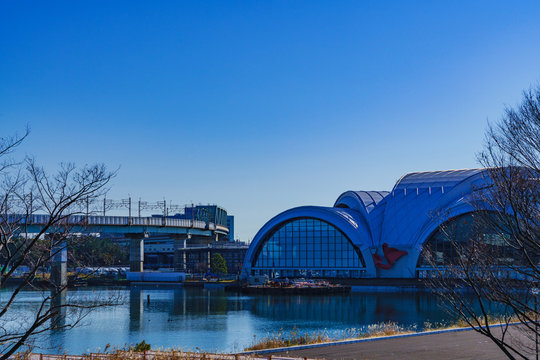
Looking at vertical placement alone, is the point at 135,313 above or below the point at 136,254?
below

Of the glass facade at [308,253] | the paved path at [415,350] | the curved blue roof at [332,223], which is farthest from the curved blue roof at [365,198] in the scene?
the paved path at [415,350]

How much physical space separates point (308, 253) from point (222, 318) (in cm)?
5403

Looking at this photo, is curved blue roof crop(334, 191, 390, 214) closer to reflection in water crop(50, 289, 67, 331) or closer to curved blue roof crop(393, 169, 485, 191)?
curved blue roof crop(393, 169, 485, 191)

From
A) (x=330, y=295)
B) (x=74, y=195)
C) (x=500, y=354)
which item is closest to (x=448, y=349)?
(x=500, y=354)

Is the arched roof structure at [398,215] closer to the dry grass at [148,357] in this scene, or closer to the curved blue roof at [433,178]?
the curved blue roof at [433,178]

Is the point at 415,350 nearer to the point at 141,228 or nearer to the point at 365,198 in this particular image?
the point at 365,198

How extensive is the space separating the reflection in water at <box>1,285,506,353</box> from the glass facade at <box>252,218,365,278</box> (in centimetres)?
2598

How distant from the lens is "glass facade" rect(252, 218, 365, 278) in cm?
9812

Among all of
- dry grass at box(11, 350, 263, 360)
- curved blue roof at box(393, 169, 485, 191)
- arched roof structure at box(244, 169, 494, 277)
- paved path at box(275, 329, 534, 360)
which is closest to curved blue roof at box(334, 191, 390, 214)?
arched roof structure at box(244, 169, 494, 277)

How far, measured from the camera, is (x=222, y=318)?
48.6m

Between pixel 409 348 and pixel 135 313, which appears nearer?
pixel 409 348

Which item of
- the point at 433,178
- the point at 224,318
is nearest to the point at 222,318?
the point at 224,318

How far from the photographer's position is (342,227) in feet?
321

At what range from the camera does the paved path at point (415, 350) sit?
2346cm
